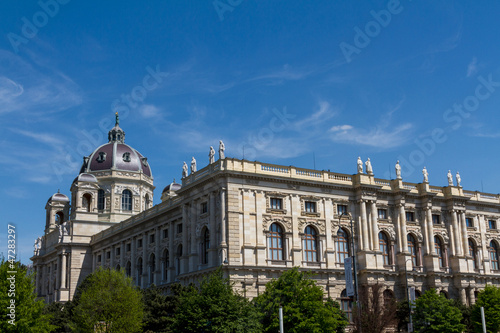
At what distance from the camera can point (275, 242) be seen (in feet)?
201

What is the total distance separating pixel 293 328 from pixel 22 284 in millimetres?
20342

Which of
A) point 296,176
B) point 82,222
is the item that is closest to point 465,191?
point 296,176

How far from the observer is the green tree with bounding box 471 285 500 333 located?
199 ft

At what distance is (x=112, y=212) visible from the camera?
10444cm

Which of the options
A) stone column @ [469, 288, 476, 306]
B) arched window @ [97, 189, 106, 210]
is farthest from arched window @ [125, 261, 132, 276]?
stone column @ [469, 288, 476, 306]

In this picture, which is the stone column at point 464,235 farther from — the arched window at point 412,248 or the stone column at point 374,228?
the stone column at point 374,228

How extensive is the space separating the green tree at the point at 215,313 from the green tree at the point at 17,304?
32.4 ft

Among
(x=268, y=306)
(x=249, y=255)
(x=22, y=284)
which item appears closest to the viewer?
(x=22, y=284)

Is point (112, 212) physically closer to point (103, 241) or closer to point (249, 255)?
point (103, 241)

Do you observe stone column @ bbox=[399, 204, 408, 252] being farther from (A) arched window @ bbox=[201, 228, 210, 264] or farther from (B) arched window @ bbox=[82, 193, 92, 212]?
(B) arched window @ bbox=[82, 193, 92, 212]

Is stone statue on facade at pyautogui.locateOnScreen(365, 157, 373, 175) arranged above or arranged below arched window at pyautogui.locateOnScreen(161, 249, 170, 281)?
above

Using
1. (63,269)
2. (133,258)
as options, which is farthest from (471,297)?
(63,269)

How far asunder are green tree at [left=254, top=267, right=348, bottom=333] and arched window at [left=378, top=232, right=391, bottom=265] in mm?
19025

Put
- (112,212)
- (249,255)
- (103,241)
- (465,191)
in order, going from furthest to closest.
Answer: (112,212), (103,241), (465,191), (249,255)
